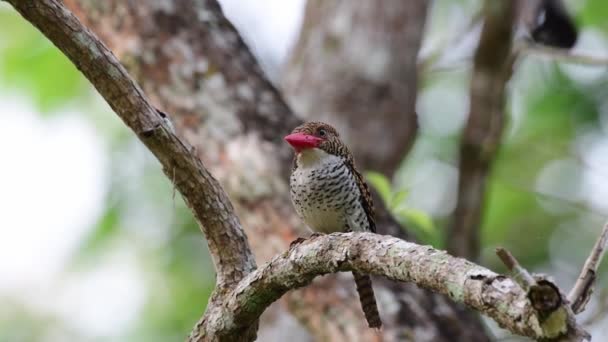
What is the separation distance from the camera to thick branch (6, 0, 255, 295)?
265 cm

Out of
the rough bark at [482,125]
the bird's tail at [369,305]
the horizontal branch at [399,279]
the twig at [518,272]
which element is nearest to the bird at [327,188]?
the bird's tail at [369,305]

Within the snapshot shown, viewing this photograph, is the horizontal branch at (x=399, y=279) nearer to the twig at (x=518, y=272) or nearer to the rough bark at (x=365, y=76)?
the twig at (x=518, y=272)

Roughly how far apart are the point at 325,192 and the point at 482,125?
194 centimetres

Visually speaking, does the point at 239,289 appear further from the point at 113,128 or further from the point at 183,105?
the point at 113,128

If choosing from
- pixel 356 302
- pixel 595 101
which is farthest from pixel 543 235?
pixel 356 302

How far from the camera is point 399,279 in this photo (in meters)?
2.33

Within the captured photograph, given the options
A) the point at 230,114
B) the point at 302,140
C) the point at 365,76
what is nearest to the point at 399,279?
the point at 302,140

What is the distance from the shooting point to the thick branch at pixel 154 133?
2.65m

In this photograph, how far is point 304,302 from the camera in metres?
4.70

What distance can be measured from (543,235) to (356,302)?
10.3 feet

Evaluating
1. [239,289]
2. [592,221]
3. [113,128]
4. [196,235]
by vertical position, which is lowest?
[592,221]

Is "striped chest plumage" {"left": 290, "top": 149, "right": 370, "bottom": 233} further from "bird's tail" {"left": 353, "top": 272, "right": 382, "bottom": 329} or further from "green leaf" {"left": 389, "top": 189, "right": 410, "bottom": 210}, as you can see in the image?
"green leaf" {"left": 389, "top": 189, "right": 410, "bottom": 210}

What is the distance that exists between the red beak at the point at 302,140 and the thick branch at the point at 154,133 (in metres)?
0.81

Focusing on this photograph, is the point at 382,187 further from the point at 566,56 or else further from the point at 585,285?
the point at 585,285
